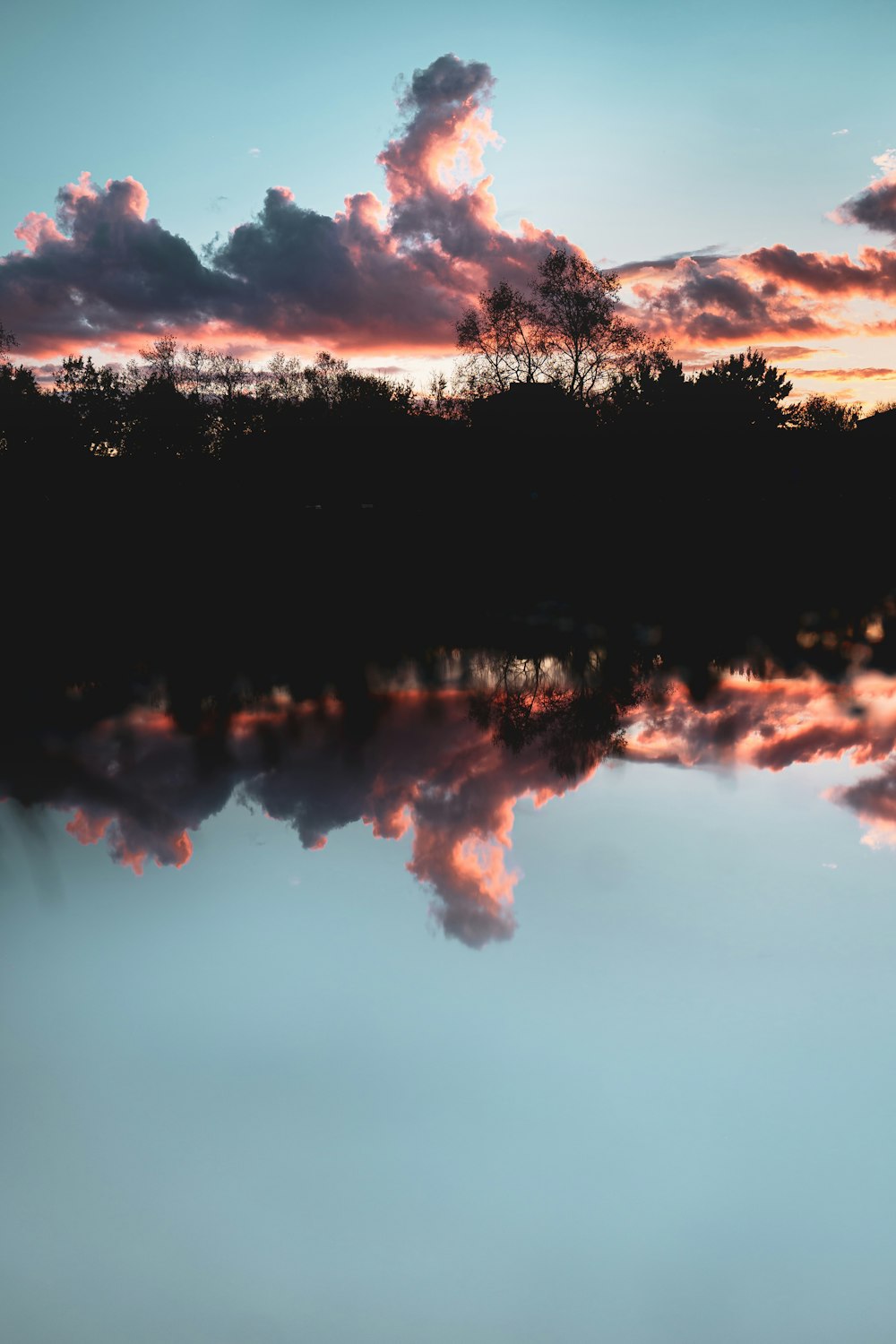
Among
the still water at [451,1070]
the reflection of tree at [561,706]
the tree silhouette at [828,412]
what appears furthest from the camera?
the tree silhouette at [828,412]

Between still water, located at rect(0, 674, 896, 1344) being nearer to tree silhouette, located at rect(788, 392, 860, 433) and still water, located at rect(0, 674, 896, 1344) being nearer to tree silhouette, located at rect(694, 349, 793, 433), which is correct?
tree silhouette, located at rect(694, 349, 793, 433)

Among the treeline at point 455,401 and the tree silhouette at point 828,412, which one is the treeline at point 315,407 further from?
the tree silhouette at point 828,412

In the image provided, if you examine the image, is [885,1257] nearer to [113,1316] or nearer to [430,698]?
[113,1316]

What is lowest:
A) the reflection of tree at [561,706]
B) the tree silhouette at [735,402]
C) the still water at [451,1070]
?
the still water at [451,1070]

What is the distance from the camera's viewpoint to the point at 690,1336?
3.07m

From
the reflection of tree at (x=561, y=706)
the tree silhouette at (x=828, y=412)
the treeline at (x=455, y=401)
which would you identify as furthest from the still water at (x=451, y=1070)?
the tree silhouette at (x=828, y=412)

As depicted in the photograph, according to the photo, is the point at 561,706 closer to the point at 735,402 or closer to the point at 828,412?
the point at 735,402

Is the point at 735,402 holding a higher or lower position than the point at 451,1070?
higher

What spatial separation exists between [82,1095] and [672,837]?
485 cm

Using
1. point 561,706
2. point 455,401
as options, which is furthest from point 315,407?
point 561,706

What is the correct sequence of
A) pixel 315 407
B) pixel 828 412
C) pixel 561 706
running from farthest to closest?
pixel 828 412
pixel 315 407
pixel 561 706

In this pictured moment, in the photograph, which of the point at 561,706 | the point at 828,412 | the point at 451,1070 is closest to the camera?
the point at 451,1070

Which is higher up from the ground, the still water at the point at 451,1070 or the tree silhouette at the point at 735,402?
the tree silhouette at the point at 735,402

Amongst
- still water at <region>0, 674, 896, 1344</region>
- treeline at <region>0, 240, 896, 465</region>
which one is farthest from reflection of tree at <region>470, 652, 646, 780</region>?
treeline at <region>0, 240, 896, 465</region>
